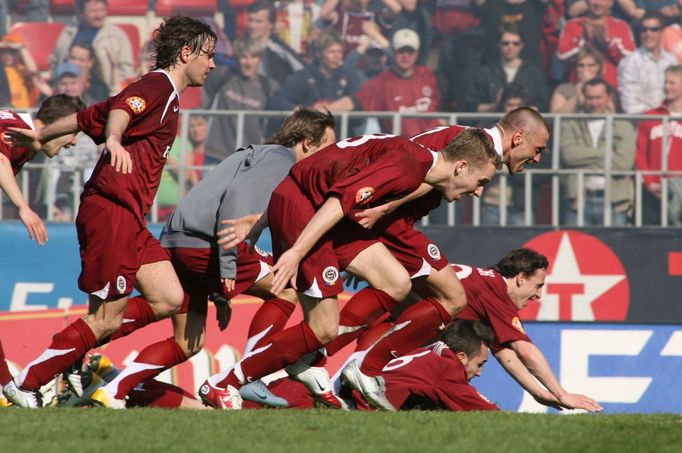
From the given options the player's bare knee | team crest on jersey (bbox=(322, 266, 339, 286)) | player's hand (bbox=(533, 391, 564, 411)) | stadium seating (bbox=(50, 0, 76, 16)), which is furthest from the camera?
stadium seating (bbox=(50, 0, 76, 16))

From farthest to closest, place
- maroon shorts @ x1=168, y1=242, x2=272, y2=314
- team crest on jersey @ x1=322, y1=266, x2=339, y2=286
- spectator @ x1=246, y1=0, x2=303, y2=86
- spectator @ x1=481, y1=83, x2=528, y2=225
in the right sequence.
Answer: spectator @ x1=246, y1=0, x2=303, y2=86 < spectator @ x1=481, y1=83, x2=528, y2=225 < maroon shorts @ x1=168, y1=242, x2=272, y2=314 < team crest on jersey @ x1=322, y1=266, x2=339, y2=286

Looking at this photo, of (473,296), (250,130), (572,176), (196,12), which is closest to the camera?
(473,296)

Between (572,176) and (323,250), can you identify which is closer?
(323,250)

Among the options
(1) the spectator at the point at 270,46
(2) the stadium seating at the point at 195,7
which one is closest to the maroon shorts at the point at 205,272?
(1) the spectator at the point at 270,46

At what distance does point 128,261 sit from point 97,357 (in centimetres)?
83

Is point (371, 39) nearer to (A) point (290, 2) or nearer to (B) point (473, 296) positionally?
(A) point (290, 2)

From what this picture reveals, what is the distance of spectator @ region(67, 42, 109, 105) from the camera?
12.8 m

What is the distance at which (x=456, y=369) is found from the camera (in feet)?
22.8

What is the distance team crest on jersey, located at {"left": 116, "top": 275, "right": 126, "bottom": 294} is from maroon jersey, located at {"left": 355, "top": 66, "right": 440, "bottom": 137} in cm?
656

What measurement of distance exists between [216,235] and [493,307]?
2.00 meters

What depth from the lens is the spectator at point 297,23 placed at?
42.4 ft

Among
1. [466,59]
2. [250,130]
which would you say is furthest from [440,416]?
[466,59]

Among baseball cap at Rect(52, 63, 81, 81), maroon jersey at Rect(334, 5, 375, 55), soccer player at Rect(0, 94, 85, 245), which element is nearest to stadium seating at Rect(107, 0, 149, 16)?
baseball cap at Rect(52, 63, 81, 81)

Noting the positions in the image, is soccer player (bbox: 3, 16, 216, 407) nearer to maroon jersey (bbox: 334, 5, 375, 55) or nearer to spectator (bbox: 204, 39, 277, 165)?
spectator (bbox: 204, 39, 277, 165)
